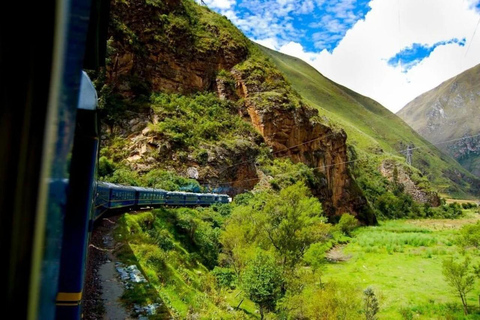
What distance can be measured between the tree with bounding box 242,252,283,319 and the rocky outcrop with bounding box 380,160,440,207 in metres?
92.0

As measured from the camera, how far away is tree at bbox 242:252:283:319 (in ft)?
52.0

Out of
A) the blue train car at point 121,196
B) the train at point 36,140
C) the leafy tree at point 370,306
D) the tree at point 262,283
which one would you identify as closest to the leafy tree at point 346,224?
the leafy tree at point 370,306

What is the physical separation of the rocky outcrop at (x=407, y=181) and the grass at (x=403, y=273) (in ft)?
171

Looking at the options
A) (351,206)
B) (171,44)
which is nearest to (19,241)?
(171,44)

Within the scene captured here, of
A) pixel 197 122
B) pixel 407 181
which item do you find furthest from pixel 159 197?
pixel 407 181

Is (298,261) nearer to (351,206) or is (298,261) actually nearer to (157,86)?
(157,86)

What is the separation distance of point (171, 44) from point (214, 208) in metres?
23.5

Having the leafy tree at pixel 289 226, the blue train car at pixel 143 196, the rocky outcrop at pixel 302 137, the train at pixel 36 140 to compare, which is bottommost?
the leafy tree at pixel 289 226

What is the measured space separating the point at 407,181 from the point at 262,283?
9533cm

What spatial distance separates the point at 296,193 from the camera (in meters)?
23.8

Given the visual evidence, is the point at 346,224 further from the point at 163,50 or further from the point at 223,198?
the point at 163,50

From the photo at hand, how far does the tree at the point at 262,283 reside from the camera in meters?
15.9

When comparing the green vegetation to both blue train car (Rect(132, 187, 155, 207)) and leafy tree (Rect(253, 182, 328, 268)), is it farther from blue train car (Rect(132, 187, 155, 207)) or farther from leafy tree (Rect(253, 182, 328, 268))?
leafy tree (Rect(253, 182, 328, 268))

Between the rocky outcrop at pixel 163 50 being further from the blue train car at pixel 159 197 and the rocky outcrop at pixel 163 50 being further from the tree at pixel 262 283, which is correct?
the tree at pixel 262 283
